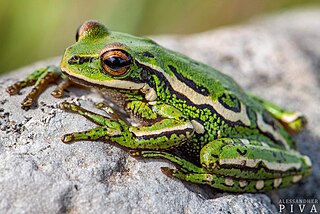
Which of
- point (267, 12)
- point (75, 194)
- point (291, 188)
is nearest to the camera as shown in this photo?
point (75, 194)

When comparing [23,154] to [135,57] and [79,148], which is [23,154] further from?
[135,57]

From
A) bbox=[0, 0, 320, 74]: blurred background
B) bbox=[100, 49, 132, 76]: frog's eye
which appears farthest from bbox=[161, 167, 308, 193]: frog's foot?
bbox=[0, 0, 320, 74]: blurred background

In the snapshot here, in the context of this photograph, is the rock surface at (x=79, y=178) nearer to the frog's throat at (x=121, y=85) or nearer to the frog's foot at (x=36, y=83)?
the frog's foot at (x=36, y=83)

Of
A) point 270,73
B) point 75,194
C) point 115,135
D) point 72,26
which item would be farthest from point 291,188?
point 72,26

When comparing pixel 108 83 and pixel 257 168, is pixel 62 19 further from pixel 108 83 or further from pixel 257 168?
pixel 257 168

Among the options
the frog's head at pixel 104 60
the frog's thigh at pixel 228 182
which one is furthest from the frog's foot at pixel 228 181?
the frog's head at pixel 104 60

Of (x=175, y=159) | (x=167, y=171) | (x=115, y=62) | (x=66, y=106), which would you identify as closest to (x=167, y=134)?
(x=175, y=159)
